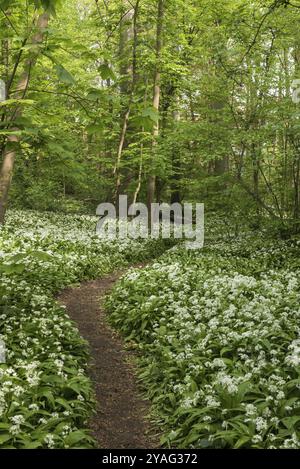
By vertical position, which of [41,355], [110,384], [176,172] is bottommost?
[110,384]

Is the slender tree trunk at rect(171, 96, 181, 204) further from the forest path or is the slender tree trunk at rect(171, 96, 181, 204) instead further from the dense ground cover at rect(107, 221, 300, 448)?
the forest path

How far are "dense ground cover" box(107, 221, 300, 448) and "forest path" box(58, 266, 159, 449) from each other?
0.26 meters

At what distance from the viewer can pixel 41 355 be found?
6.96 metres

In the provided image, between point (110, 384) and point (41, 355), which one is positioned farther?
point (110, 384)

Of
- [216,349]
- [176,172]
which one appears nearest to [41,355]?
[216,349]

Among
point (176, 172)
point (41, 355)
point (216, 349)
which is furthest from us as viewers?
point (176, 172)

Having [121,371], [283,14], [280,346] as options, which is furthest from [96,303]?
[283,14]

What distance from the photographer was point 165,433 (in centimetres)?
577

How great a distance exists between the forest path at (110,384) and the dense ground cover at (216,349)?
262 millimetres

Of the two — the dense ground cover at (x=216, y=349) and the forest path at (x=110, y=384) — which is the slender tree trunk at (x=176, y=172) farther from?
the forest path at (x=110, y=384)

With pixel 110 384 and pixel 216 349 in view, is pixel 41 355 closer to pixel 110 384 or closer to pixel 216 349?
pixel 110 384

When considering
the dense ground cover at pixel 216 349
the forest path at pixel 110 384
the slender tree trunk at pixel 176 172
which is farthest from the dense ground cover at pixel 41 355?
the slender tree trunk at pixel 176 172

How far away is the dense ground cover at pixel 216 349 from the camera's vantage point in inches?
205

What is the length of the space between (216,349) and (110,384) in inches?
73.0
